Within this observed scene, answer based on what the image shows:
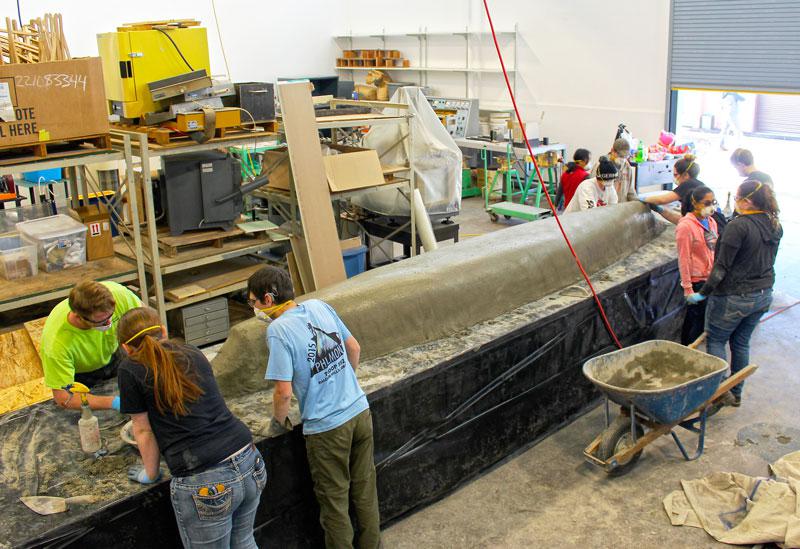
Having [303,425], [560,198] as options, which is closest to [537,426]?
[303,425]

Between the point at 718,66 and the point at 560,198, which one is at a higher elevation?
the point at 718,66

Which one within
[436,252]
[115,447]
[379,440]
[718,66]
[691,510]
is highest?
[718,66]

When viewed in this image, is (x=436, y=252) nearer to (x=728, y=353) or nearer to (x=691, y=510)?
(x=691, y=510)

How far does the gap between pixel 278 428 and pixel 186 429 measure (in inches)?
23.2

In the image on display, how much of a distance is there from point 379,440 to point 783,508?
190 centimetres

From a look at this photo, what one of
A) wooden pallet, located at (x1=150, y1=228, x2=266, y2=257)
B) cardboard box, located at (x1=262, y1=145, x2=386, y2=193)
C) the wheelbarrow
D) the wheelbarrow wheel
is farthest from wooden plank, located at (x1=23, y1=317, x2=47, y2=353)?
the wheelbarrow wheel

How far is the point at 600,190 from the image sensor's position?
5.68 m

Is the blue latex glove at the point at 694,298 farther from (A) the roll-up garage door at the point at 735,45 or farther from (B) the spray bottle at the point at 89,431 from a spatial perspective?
(A) the roll-up garage door at the point at 735,45

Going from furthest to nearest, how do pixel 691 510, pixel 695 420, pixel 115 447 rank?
pixel 695 420, pixel 691 510, pixel 115 447

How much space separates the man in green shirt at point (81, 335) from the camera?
9.58 feet

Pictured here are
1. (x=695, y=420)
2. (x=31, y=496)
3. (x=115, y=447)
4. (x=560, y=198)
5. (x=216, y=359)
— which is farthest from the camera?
(x=560, y=198)

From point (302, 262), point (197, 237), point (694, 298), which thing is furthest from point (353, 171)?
point (694, 298)

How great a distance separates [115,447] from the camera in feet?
9.51

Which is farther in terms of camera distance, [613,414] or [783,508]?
[613,414]
